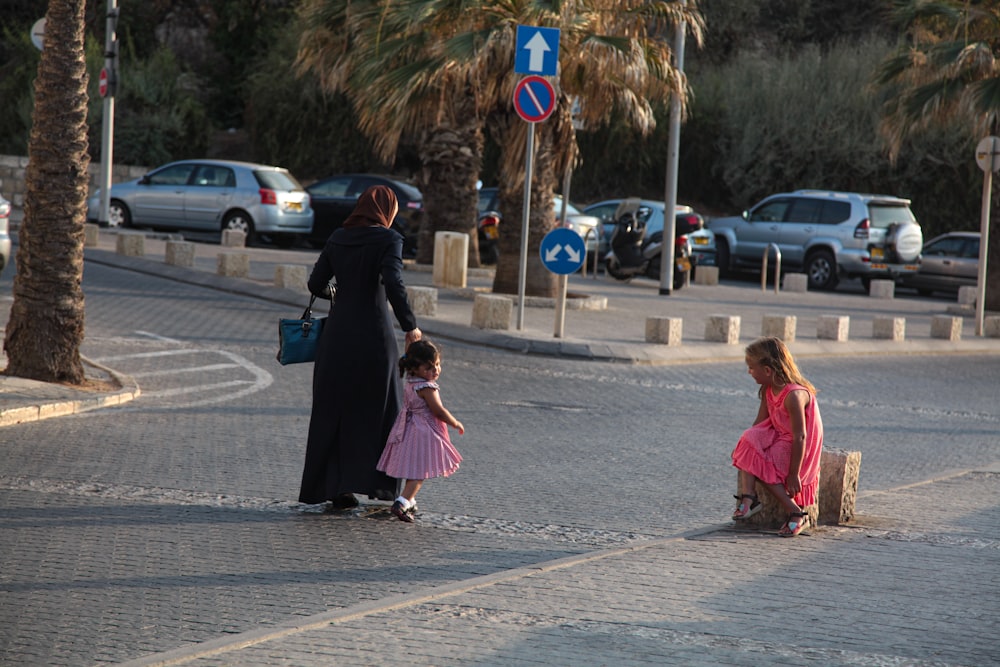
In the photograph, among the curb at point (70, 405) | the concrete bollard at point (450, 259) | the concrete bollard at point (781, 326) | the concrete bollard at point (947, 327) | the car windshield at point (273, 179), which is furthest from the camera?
the car windshield at point (273, 179)

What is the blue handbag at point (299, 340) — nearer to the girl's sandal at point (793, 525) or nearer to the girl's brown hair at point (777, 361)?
→ the girl's brown hair at point (777, 361)

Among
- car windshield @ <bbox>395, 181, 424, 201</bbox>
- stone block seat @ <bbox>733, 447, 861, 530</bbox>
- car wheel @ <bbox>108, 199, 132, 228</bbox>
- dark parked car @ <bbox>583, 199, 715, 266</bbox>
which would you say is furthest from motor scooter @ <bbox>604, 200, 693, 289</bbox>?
stone block seat @ <bbox>733, 447, 861, 530</bbox>

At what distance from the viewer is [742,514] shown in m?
7.17

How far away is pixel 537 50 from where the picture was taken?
1527 cm

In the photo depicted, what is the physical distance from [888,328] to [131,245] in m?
11.3

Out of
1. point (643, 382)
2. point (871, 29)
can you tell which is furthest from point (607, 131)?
point (643, 382)

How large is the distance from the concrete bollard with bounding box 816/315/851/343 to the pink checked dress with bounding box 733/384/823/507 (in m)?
11.0

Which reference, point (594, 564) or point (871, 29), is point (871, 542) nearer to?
point (594, 564)

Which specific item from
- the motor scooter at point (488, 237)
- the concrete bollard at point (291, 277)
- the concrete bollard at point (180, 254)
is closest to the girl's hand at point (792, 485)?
the concrete bollard at point (291, 277)

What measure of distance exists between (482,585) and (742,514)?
197 centimetres

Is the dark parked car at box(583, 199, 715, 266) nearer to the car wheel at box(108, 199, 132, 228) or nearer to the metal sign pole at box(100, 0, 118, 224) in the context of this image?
the car wheel at box(108, 199, 132, 228)

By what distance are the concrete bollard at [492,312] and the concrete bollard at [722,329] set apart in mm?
2533

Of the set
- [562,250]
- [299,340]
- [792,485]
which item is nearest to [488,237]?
[562,250]

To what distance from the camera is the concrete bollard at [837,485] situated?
24.3 ft
